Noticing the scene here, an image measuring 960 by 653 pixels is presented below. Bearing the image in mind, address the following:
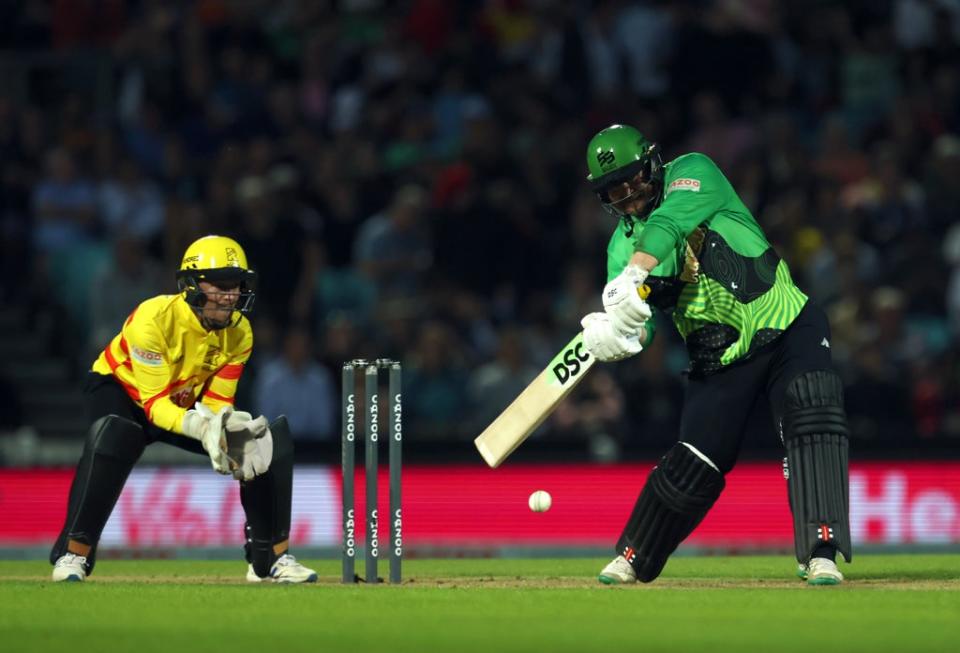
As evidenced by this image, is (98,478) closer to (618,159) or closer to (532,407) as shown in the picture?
(532,407)

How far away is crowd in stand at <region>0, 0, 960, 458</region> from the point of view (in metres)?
13.8

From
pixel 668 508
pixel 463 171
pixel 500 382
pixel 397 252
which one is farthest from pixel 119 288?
pixel 668 508

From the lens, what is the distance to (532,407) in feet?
27.7

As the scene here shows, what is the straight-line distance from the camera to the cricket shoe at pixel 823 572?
26.4ft

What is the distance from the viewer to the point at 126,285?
45.8ft

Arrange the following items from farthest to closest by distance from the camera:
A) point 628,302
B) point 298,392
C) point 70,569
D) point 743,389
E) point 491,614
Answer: point 298,392 → point 70,569 → point 743,389 → point 628,302 → point 491,614

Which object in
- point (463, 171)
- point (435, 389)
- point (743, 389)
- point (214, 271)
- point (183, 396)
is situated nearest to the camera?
point (743, 389)

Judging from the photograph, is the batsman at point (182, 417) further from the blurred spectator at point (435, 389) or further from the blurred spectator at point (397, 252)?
the blurred spectator at point (397, 252)

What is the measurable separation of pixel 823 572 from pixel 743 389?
91 cm

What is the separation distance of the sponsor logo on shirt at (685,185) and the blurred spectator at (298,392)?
5.65 metres

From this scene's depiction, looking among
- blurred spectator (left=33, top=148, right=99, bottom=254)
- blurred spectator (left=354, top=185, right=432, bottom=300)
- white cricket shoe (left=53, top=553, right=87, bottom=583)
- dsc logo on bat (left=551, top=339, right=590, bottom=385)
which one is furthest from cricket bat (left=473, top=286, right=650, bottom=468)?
blurred spectator (left=33, top=148, right=99, bottom=254)

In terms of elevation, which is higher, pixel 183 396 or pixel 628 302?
pixel 628 302

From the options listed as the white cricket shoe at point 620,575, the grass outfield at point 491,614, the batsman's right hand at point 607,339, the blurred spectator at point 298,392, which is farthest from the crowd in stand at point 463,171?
the batsman's right hand at point 607,339

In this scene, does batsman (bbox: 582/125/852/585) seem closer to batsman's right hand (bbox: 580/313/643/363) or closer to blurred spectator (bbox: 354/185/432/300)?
batsman's right hand (bbox: 580/313/643/363)
